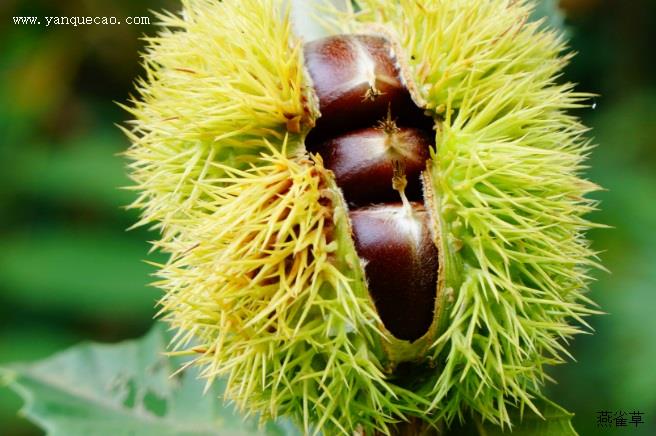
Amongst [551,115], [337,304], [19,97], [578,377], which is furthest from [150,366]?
[19,97]

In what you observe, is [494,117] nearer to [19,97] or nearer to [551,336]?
[551,336]

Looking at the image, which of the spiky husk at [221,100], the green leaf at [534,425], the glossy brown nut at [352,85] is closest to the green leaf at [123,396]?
the green leaf at [534,425]

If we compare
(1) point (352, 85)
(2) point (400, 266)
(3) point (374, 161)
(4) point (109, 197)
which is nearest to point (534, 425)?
(2) point (400, 266)

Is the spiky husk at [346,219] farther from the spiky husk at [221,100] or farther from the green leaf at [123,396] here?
the green leaf at [123,396]

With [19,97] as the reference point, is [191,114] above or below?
below

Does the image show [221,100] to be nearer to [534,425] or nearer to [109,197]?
[534,425]

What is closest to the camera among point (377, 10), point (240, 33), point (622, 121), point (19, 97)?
point (240, 33)
